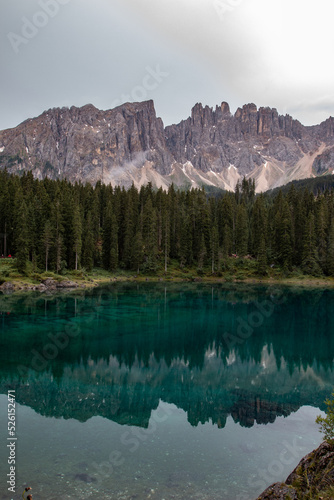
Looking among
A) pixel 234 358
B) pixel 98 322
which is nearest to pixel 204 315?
pixel 98 322

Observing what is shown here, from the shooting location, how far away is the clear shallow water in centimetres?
1148

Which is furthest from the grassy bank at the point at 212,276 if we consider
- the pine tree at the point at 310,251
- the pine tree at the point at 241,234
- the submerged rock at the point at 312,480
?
the submerged rock at the point at 312,480

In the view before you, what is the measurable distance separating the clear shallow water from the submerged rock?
2976 mm

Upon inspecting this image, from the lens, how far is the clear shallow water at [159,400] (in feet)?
37.7

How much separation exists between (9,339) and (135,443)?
18.7 meters

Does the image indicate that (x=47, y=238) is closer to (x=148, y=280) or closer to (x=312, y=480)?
(x=148, y=280)

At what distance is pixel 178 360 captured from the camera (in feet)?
83.1

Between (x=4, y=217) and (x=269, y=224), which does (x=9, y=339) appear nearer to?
(x=4, y=217)

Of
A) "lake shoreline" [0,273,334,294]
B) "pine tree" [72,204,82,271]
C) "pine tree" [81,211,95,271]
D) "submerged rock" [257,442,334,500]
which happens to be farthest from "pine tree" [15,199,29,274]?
"submerged rock" [257,442,334,500]

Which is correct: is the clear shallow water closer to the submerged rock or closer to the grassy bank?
the submerged rock

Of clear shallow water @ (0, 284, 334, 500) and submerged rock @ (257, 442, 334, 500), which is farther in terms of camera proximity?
clear shallow water @ (0, 284, 334, 500)

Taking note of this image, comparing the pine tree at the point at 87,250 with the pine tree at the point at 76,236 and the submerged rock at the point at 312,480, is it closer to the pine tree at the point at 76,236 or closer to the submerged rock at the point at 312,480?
the pine tree at the point at 76,236

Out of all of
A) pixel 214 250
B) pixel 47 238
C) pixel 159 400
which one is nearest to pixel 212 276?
pixel 214 250

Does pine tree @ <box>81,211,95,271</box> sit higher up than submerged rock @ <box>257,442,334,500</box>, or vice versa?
pine tree @ <box>81,211,95,271</box>
